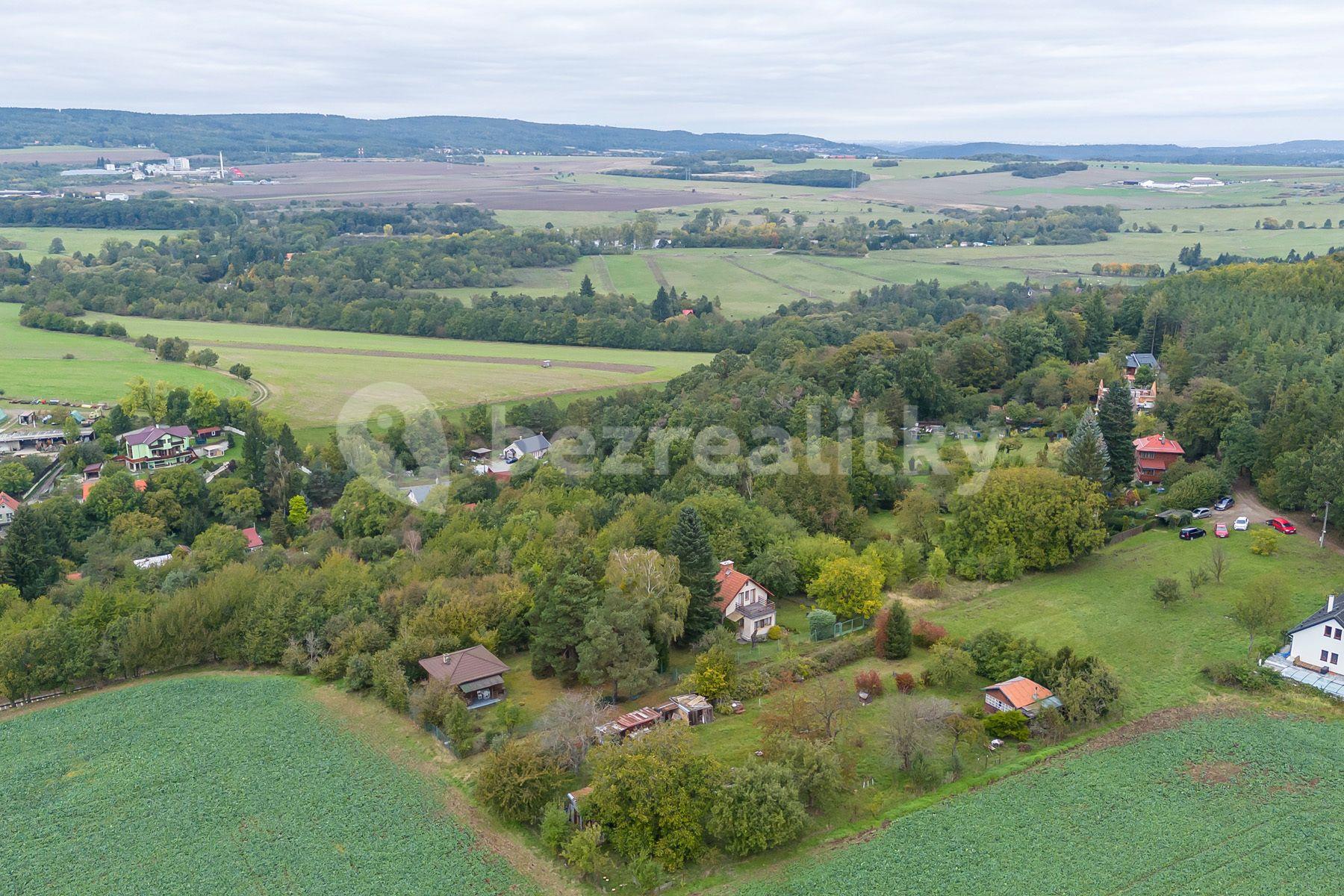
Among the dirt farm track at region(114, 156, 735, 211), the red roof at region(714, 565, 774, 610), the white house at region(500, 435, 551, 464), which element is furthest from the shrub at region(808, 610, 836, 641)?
the dirt farm track at region(114, 156, 735, 211)

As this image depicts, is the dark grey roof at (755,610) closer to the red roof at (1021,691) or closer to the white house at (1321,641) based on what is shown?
the red roof at (1021,691)

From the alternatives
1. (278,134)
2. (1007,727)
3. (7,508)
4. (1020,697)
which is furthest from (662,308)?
(278,134)

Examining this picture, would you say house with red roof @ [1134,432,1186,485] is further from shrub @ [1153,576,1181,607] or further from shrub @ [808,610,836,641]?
shrub @ [808,610,836,641]

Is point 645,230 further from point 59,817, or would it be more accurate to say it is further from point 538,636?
point 59,817

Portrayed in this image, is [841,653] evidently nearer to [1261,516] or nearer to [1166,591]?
[1166,591]

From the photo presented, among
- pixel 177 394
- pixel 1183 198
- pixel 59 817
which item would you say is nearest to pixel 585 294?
pixel 177 394

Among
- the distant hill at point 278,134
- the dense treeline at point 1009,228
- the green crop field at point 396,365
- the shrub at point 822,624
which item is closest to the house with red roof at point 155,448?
the green crop field at point 396,365
